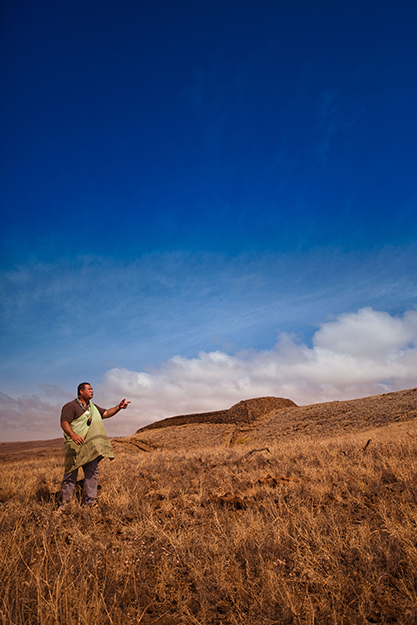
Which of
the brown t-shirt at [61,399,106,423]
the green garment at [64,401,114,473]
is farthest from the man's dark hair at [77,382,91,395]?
the green garment at [64,401,114,473]

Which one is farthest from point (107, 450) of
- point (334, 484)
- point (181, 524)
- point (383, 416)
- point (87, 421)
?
point (383, 416)

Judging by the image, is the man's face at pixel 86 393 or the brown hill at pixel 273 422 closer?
the man's face at pixel 86 393

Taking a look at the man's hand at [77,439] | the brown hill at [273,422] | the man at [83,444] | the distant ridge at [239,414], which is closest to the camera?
the man's hand at [77,439]

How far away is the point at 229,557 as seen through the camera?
3.11m

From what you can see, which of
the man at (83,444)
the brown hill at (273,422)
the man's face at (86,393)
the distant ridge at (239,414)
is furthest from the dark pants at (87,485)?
the distant ridge at (239,414)

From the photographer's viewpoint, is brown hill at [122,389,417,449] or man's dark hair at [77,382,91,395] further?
brown hill at [122,389,417,449]

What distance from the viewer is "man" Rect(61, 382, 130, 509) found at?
217 inches

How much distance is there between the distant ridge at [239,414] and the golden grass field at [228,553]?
21.6m

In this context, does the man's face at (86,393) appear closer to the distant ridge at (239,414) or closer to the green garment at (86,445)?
the green garment at (86,445)

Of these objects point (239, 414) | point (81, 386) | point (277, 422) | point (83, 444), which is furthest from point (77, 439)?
point (239, 414)

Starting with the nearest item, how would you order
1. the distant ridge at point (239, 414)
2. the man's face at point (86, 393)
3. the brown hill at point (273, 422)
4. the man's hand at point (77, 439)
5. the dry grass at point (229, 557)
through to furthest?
the dry grass at point (229, 557) → the man's hand at point (77, 439) → the man's face at point (86, 393) → the brown hill at point (273, 422) → the distant ridge at point (239, 414)

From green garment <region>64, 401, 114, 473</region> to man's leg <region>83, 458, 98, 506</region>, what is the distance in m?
0.16

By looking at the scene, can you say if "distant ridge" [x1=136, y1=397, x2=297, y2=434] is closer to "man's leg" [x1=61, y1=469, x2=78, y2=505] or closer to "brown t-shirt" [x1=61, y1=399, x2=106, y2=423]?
"man's leg" [x1=61, y1=469, x2=78, y2=505]

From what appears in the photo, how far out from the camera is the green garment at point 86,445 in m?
5.55
